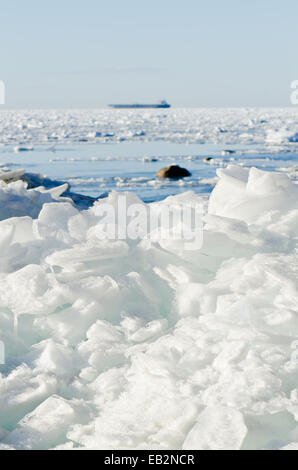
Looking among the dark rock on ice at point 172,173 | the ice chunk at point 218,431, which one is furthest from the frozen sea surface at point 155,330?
the dark rock on ice at point 172,173

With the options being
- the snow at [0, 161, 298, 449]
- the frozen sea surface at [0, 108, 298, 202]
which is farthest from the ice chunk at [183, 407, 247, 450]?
the frozen sea surface at [0, 108, 298, 202]

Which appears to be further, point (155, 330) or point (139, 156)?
point (139, 156)

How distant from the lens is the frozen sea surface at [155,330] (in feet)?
7.36

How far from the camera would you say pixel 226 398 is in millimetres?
2262

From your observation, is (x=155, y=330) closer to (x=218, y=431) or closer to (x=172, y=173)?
(x=218, y=431)

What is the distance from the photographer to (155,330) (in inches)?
111

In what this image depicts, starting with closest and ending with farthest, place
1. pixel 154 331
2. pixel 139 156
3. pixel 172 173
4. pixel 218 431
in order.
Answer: pixel 218 431 < pixel 154 331 < pixel 172 173 < pixel 139 156

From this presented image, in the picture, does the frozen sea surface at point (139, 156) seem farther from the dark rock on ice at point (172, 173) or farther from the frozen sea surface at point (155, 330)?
the frozen sea surface at point (155, 330)

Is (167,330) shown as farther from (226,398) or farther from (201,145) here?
(201,145)

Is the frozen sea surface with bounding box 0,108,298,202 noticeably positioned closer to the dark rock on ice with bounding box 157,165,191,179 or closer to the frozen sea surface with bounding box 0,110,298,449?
the dark rock on ice with bounding box 157,165,191,179

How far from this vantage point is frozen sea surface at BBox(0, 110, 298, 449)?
7.36 feet

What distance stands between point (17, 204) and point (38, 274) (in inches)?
79.1

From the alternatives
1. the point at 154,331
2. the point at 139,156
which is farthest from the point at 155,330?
the point at 139,156
